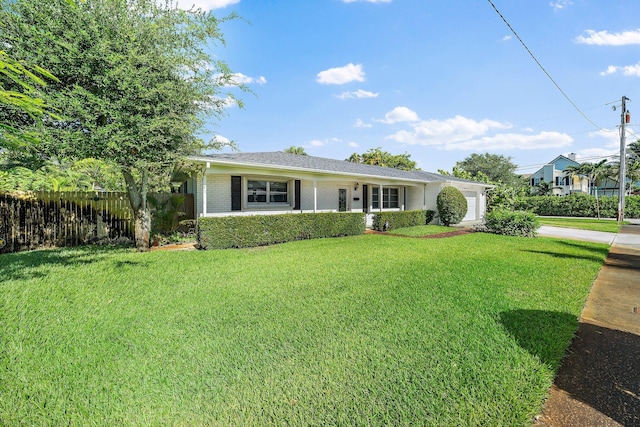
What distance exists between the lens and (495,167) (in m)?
48.8

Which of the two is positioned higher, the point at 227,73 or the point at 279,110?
the point at 279,110

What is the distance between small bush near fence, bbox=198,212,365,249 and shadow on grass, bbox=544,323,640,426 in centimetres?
903

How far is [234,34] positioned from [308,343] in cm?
1021

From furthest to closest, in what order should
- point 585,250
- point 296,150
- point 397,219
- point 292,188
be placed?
point 296,150
point 397,219
point 292,188
point 585,250

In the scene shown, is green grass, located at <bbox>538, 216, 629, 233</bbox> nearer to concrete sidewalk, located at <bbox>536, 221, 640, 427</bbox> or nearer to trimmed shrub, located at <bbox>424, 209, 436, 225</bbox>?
trimmed shrub, located at <bbox>424, 209, 436, 225</bbox>

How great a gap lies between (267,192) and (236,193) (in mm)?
1592

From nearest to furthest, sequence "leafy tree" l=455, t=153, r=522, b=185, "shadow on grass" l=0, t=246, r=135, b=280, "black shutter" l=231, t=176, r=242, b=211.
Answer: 1. "shadow on grass" l=0, t=246, r=135, b=280
2. "black shutter" l=231, t=176, r=242, b=211
3. "leafy tree" l=455, t=153, r=522, b=185

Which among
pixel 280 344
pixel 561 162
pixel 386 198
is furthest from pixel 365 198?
pixel 561 162

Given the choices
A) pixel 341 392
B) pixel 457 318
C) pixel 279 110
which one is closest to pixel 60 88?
pixel 341 392

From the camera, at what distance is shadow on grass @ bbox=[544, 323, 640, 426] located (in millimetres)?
2467

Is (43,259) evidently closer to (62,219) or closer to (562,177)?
(62,219)

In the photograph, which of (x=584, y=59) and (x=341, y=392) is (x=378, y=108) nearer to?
(x=584, y=59)

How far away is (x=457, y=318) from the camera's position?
4.21 meters

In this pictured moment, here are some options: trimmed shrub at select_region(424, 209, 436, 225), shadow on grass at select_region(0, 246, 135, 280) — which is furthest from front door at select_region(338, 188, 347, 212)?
shadow on grass at select_region(0, 246, 135, 280)
